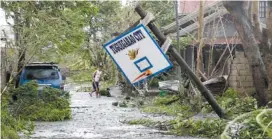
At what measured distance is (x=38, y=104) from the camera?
15406 millimetres

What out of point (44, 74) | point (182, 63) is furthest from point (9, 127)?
point (44, 74)

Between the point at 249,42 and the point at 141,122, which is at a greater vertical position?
the point at 249,42

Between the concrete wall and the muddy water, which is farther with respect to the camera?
the concrete wall

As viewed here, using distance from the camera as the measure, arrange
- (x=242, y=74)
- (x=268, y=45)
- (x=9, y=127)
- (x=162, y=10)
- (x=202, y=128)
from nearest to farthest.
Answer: (x=9, y=127)
(x=202, y=128)
(x=268, y=45)
(x=242, y=74)
(x=162, y=10)

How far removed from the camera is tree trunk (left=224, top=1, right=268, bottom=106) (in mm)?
13023

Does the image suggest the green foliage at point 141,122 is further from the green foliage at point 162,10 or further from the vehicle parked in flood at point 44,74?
the green foliage at point 162,10

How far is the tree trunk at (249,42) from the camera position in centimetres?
1302

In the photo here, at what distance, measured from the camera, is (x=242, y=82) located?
19047 millimetres

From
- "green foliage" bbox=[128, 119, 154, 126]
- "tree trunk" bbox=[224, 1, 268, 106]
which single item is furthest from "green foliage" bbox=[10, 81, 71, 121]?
"tree trunk" bbox=[224, 1, 268, 106]

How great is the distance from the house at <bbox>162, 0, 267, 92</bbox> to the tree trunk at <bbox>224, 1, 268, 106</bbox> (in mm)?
2672

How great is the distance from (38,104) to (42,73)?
19.4 feet

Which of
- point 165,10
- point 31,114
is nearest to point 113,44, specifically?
point 31,114

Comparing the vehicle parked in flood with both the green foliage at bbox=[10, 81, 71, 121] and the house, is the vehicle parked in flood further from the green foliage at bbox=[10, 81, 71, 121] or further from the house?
the house

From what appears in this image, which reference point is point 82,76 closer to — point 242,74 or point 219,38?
point 219,38
